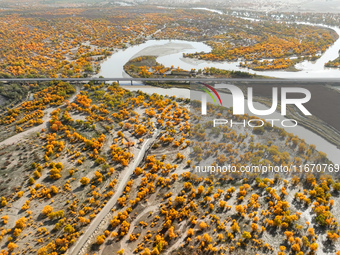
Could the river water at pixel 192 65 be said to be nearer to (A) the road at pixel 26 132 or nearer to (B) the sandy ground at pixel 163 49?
(B) the sandy ground at pixel 163 49

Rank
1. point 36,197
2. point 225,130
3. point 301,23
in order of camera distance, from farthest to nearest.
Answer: point 301,23, point 225,130, point 36,197

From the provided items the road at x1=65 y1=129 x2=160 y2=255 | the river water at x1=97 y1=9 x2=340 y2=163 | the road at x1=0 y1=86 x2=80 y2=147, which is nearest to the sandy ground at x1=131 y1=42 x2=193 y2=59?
the river water at x1=97 y1=9 x2=340 y2=163

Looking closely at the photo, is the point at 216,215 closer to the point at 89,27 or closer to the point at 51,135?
the point at 51,135

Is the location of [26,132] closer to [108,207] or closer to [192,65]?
[108,207]

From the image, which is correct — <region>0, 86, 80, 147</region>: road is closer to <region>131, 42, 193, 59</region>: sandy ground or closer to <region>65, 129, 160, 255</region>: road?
<region>65, 129, 160, 255</region>: road

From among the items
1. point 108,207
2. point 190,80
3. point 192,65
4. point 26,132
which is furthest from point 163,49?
point 108,207

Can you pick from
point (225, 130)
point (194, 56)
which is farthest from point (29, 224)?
point (194, 56)
